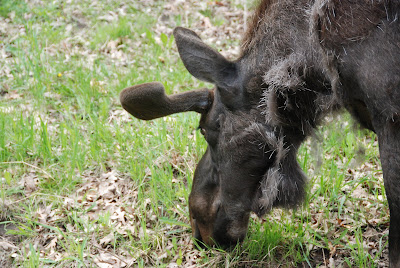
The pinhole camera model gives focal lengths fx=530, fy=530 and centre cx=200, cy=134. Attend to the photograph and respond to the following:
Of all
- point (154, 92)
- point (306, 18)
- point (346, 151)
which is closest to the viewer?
point (306, 18)

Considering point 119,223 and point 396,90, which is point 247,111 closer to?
point 396,90

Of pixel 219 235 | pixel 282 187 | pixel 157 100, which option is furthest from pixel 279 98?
pixel 219 235

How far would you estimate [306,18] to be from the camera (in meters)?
3.08

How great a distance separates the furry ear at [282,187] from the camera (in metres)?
3.40

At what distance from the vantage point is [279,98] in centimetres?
322

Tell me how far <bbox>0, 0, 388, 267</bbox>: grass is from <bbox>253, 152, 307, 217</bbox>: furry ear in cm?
24

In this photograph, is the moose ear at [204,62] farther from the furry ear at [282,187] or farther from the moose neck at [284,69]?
the furry ear at [282,187]

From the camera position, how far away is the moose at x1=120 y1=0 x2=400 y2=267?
8.92ft

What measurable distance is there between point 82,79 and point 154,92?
294 cm

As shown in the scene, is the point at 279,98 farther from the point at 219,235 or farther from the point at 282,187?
the point at 219,235

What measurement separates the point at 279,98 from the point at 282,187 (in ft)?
2.07

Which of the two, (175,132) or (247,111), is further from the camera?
(175,132)

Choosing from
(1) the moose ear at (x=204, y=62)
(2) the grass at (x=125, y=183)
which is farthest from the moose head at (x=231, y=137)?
(2) the grass at (x=125, y=183)

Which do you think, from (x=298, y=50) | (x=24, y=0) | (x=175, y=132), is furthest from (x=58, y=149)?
(x=24, y=0)
